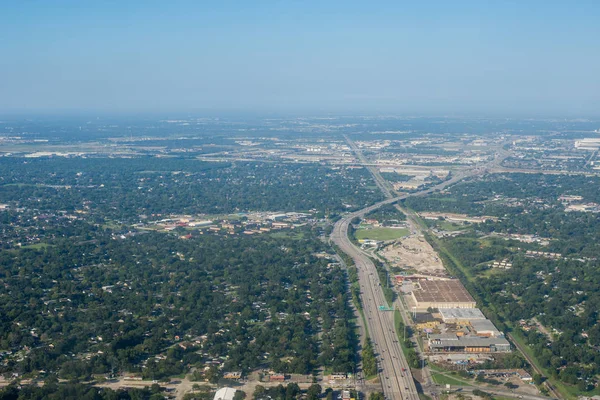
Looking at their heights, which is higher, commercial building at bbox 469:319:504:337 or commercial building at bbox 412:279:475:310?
commercial building at bbox 412:279:475:310

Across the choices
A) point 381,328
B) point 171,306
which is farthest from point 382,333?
point 171,306

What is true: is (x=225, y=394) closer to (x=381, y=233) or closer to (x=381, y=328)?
(x=381, y=328)

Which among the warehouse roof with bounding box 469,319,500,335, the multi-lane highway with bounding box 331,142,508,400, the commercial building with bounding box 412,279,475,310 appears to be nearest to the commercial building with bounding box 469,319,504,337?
the warehouse roof with bounding box 469,319,500,335

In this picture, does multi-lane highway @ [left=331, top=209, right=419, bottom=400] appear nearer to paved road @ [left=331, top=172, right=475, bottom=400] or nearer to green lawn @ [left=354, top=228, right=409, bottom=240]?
paved road @ [left=331, top=172, right=475, bottom=400]

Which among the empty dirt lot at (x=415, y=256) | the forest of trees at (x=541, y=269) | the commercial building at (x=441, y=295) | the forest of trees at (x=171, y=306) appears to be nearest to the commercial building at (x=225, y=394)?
the forest of trees at (x=171, y=306)

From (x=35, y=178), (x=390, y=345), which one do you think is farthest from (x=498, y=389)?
(x=35, y=178)

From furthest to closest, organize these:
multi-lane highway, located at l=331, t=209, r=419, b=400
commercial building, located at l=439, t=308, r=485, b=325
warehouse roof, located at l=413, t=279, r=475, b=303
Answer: warehouse roof, located at l=413, t=279, r=475, b=303, commercial building, located at l=439, t=308, r=485, b=325, multi-lane highway, located at l=331, t=209, r=419, b=400
